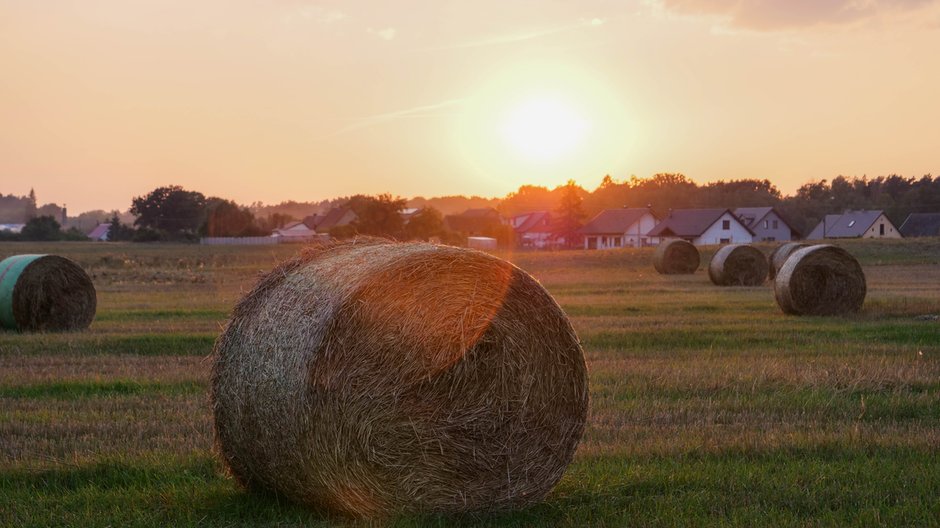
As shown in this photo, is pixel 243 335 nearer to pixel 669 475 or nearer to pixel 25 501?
pixel 25 501

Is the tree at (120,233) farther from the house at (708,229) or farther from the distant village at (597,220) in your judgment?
the house at (708,229)

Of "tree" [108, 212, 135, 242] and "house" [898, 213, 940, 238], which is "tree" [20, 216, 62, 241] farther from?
"house" [898, 213, 940, 238]

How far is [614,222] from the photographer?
325 ft

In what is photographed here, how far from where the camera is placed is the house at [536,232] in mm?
108812

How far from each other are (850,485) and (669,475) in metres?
1.33

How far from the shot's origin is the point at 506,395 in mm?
7520

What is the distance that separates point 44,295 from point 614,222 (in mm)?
82558

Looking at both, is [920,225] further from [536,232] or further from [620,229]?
[536,232]

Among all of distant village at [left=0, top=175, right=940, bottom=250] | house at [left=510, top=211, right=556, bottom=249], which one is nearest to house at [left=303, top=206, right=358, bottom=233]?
distant village at [left=0, top=175, right=940, bottom=250]

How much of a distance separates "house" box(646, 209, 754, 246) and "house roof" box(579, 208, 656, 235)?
4447 millimetres

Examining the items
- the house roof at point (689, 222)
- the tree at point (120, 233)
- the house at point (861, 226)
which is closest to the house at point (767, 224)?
the house at point (861, 226)

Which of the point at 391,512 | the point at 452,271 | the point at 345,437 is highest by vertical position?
the point at 452,271

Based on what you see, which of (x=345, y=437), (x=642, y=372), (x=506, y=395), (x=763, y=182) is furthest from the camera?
(x=763, y=182)

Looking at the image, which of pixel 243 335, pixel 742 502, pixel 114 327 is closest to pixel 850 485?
pixel 742 502
